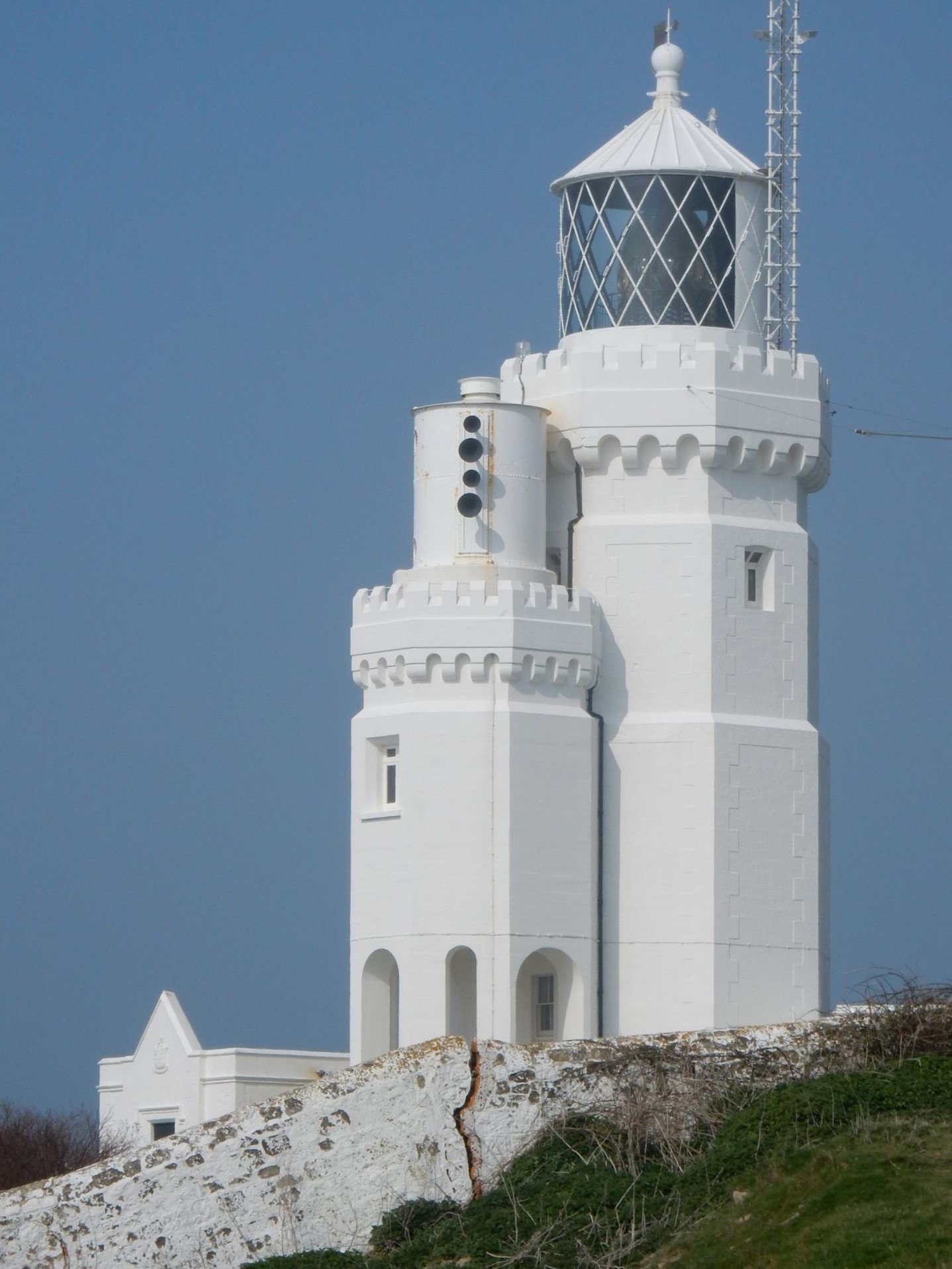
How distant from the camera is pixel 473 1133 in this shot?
23375mm

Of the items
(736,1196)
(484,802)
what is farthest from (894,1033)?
(484,802)

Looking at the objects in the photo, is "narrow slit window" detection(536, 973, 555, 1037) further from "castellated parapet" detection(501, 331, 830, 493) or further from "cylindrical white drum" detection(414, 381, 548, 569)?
"castellated parapet" detection(501, 331, 830, 493)

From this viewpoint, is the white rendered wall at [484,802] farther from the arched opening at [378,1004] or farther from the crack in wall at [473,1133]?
the crack in wall at [473,1133]

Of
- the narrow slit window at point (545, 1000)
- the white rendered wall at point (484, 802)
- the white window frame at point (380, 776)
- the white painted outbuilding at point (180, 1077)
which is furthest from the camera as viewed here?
the white painted outbuilding at point (180, 1077)

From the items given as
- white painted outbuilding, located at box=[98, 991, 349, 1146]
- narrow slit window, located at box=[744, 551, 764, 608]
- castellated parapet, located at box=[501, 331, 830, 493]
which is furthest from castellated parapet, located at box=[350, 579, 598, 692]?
white painted outbuilding, located at box=[98, 991, 349, 1146]

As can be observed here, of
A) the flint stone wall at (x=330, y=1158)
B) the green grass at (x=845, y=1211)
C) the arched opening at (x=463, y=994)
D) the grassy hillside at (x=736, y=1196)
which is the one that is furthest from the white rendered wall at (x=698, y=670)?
the green grass at (x=845, y=1211)

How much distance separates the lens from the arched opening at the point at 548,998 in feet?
119

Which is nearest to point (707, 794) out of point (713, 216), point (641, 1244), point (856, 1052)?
point (713, 216)

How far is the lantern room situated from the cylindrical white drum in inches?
107

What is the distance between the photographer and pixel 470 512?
36.9 m

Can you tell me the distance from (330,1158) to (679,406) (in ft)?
54.8

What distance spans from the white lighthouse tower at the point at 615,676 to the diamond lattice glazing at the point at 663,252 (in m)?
0.04

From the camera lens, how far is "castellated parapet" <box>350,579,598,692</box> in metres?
36.1

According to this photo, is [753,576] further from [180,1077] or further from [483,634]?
[180,1077]
